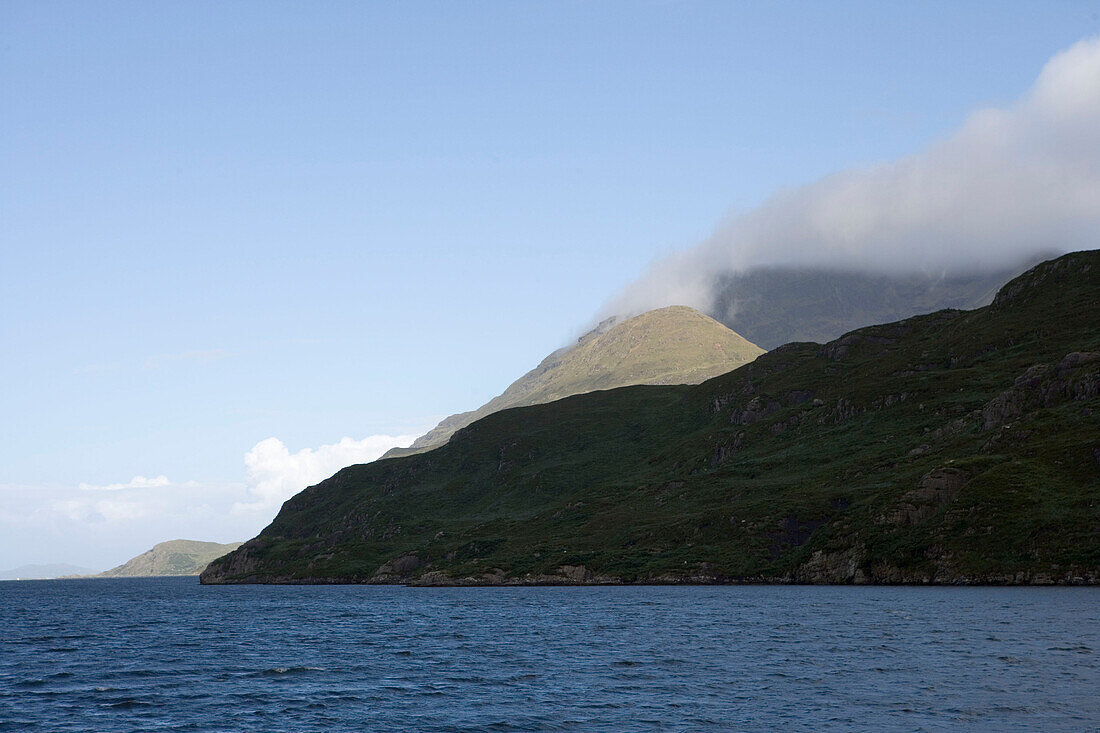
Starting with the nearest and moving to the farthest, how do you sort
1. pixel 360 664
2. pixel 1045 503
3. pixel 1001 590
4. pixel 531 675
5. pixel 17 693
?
pixel 17 693
pixel 531 675
pixel 360 664
pixel 1001 590
pixel 1045 503

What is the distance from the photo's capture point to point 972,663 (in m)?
70.4

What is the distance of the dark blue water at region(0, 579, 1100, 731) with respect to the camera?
53.5m

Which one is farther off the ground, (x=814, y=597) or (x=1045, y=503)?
(x=1045, y=503)

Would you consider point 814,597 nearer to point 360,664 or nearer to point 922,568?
point 922,568

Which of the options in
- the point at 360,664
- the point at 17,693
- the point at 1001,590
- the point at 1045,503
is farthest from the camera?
the point at 1045,503

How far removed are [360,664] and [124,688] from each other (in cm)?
2055

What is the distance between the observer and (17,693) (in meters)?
67.9

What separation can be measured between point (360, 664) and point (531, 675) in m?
19.0

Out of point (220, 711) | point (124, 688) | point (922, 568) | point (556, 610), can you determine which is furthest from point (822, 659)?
point (922, 568)

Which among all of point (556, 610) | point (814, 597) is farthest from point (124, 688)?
point (814, 597)

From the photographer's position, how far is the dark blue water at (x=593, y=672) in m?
53.5

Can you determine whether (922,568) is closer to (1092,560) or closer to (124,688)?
(1092,560)

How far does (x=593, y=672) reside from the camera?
7375 centimetres

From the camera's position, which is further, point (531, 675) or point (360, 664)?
point (360, 664)
